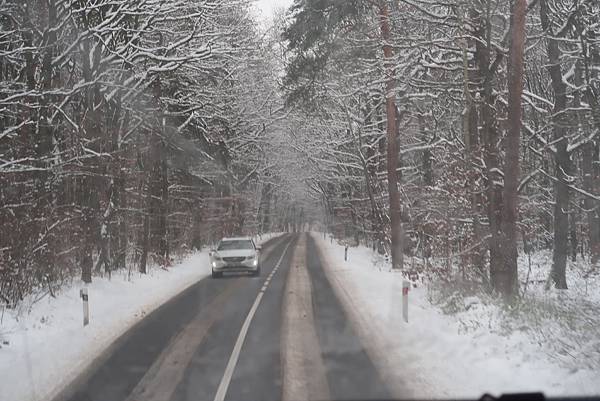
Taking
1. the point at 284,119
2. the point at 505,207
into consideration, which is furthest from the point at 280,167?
the point at 505,207

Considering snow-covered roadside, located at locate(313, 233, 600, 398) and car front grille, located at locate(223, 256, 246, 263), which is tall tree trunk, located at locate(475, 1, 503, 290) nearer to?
snow-covered roadside, located at locate(313, 233, 600, 398)

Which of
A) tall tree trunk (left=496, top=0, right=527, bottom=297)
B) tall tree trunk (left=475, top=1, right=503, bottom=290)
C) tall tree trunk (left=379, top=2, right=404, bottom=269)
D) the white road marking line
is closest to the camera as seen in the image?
the white road marking line

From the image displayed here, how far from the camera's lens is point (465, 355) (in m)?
8.90

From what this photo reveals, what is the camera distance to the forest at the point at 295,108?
536 inches

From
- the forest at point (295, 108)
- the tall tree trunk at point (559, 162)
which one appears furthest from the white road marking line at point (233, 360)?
the tall tree trunk at point (559, 162)

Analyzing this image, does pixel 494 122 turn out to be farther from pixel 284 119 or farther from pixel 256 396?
pixel 284 119

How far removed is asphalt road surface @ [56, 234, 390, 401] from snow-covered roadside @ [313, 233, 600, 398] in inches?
18.6

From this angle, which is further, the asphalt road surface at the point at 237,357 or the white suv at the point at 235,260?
the white suv at the point at 235,260

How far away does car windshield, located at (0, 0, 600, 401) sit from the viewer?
846 cm

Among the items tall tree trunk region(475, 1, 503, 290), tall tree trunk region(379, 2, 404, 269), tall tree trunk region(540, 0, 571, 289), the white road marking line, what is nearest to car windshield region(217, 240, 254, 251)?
tall tree trunk region(379, 2, 404, 269)

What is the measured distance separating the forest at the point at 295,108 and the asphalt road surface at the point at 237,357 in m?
3.69

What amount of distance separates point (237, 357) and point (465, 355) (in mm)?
3375

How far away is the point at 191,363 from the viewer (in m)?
9.02

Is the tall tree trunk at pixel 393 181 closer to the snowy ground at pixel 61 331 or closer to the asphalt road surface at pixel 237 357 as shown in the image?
the asphalt road surface at pixel 237 357
